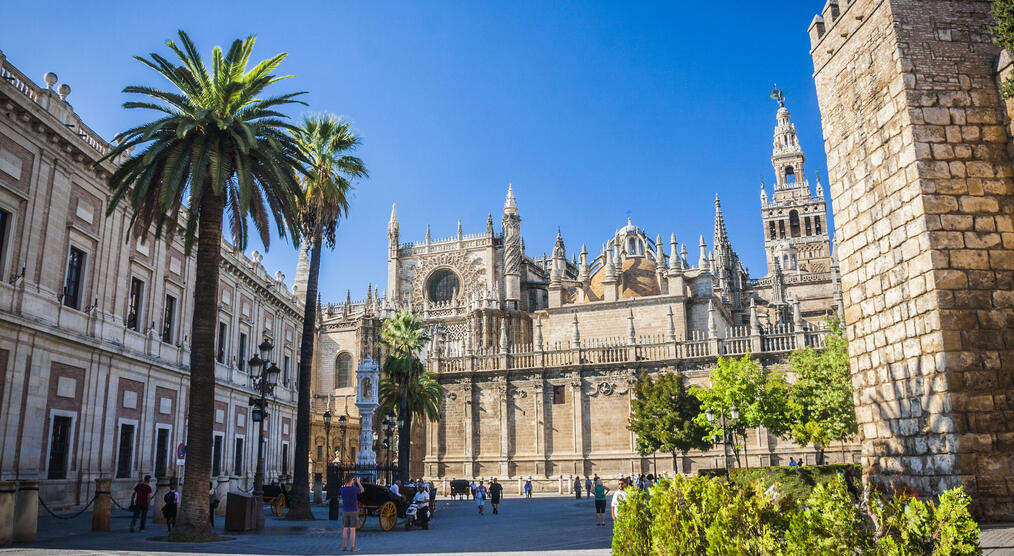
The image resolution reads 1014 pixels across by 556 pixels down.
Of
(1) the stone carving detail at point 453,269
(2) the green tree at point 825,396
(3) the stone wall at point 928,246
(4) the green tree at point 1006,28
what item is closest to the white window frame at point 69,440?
(3) the stone wall at point 928,246

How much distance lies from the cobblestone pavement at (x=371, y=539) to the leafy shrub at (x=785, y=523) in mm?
2938

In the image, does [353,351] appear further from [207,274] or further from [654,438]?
[207,274]

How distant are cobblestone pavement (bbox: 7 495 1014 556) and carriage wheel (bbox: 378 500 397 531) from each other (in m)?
0.26

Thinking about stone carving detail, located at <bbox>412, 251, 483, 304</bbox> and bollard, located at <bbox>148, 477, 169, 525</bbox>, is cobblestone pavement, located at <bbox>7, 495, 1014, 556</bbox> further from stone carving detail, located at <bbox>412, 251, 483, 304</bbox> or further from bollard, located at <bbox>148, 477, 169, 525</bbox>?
stone carving detail, located at <bbox>412, 251, 483, 304</bbox>

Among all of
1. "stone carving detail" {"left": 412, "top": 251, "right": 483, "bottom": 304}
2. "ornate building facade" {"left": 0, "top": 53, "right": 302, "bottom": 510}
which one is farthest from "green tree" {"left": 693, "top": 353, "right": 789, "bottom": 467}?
"stone carving detail" {"left": 412, "top": 251, "right": 483, "bottom": 304}

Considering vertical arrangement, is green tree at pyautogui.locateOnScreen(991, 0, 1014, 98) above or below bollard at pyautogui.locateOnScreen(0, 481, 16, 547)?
above

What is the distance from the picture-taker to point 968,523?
474 centimetres

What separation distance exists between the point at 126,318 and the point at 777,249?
88726mm

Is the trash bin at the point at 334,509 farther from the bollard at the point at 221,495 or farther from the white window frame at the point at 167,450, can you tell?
the white window frame at the point at 167,450

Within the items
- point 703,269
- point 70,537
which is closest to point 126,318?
point 70,537

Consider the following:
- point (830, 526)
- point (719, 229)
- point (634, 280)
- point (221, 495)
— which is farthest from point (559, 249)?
point (830, 526)

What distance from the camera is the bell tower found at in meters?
94.6

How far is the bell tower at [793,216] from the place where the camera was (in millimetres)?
94625

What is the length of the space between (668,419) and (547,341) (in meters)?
14.5
